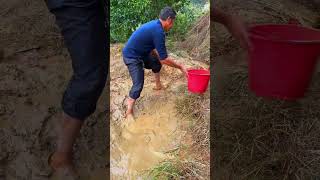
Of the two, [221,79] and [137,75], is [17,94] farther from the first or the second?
[221,79]

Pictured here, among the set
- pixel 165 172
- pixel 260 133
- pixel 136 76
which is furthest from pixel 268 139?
pixel 136 76

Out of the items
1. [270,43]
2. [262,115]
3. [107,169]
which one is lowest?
[107,169]

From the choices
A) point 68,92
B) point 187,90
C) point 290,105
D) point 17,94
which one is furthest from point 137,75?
point 68,92

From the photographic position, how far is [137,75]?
3.52 meters

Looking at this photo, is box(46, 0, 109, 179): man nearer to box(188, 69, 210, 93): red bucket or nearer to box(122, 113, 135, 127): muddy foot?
box(122, 113, 135, 127): muddy foot

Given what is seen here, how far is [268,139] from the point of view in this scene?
2.64 m

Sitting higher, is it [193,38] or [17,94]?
[193,38]

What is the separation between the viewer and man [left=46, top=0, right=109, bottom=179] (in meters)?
1.88

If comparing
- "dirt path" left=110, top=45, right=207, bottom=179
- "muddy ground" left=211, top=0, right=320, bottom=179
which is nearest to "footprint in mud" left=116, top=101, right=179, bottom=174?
"dirt path" left=110, top=45, right=207, bottom=179

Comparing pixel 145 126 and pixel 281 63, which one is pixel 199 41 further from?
pixel 281 63

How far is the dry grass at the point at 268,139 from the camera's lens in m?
2.47

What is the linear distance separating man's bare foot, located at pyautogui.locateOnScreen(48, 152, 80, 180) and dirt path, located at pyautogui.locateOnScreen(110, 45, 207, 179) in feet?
2.02

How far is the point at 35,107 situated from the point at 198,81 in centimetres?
130

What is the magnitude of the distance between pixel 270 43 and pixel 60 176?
1187 millimetres
